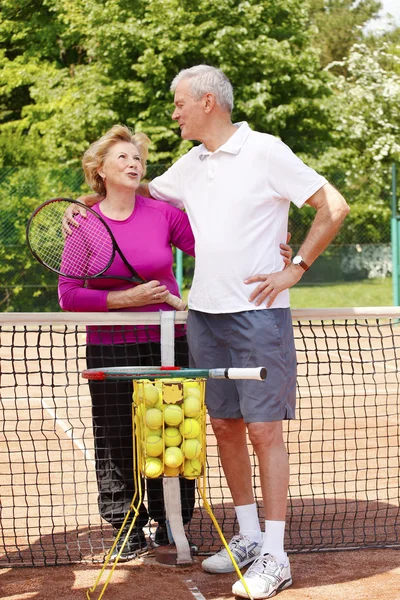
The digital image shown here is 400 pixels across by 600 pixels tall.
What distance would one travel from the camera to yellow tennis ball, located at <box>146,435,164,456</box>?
328cm

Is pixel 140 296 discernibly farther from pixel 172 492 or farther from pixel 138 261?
pixel 172 492

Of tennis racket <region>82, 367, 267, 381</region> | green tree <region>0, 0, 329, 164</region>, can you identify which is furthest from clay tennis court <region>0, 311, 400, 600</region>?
green tree <region>0, 0, 329, 164</region>

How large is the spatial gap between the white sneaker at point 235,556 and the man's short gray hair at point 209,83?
5.73 ft

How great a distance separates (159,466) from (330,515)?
Result: 1.76m

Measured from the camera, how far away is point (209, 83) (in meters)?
3.71

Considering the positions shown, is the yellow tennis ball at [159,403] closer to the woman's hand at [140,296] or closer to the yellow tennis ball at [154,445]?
the yellow tennis ball at [154,445]

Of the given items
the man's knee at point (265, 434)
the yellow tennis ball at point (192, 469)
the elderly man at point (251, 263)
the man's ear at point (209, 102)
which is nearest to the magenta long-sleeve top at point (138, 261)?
the elderly man at point (251, 263)

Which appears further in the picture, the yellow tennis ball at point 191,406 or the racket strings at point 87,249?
the racket strings at point 87,249

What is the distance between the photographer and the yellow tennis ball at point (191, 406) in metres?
3.30

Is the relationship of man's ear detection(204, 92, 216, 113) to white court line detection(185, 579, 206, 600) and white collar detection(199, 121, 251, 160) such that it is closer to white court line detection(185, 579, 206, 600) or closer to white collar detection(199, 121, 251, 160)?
white collar detection(199, 121, 251, 160)

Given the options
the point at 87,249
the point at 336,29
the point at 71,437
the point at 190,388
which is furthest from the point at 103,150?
the point at 336,29

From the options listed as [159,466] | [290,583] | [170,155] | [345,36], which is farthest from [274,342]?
[345,36]

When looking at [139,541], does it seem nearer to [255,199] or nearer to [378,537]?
[378,537]

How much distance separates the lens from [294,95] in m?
22.0
